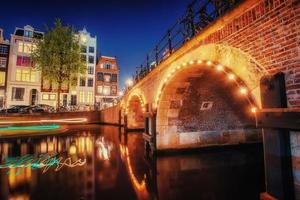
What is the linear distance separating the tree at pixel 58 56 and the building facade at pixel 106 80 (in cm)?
1206

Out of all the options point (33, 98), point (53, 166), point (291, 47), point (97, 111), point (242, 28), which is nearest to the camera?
point (291, 47)

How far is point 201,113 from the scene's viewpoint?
916 cm

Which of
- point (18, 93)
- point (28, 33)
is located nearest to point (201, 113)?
point (18, 93)

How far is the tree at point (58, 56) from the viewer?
2528 centimetres

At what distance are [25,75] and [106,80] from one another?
1428 cm

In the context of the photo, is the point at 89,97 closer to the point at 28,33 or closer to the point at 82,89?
the point at 82,89

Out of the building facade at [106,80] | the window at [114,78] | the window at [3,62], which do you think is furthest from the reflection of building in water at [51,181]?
the window at [114,78]

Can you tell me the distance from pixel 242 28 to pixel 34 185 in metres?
6.36

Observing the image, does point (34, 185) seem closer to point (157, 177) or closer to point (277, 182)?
point (157, 177)

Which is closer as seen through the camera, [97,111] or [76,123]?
[76,123]

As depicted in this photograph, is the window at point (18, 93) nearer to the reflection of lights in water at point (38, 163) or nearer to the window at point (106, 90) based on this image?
the window at point (106, 90)

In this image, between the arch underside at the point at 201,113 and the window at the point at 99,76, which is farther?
the window at the point at 99,76

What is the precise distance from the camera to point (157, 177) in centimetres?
595

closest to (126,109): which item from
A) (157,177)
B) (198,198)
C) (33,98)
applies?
(157,177)
